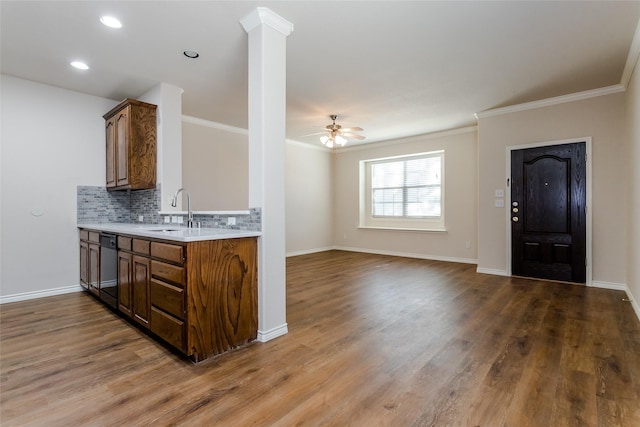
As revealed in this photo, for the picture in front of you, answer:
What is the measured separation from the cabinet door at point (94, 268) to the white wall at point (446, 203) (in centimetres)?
533

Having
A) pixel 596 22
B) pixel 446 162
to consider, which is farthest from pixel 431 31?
pixel 446 162

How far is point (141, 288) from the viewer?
2609mm

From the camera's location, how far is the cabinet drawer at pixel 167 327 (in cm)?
215

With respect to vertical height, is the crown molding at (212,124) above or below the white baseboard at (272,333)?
above

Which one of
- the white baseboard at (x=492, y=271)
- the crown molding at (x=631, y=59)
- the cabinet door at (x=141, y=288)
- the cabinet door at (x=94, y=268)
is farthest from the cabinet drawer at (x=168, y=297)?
the white baseboard at (x=492, y=271)

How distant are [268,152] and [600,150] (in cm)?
441

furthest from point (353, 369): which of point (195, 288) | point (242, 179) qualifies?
point (242, 179)

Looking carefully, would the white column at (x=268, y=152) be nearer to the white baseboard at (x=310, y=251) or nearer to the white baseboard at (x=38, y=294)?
the white baseboard at (x=38, y=294)

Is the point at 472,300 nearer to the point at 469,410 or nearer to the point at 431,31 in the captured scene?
the point at 469,410

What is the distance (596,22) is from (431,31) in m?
1.36

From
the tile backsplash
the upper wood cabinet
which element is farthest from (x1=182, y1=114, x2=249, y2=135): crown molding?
the tile backsplash

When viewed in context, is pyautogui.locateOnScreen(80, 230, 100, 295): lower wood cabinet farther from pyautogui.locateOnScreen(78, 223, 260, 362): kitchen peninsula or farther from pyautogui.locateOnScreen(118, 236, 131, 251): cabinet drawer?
pyautogui.locateOnScreen(78, 223, 260, 362): kitchen peninsula

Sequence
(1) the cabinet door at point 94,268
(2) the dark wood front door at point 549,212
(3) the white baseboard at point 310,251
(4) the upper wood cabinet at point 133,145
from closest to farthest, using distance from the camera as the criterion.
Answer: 1. (1) the cabinet door at point 94,268
2. (4) the upper wood cabinet at point 133,145
3. (2) the dark wood front door at point 549,212
4. (3) the white baseboard at point 310,251

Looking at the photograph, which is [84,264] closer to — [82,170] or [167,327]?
[82,170]
